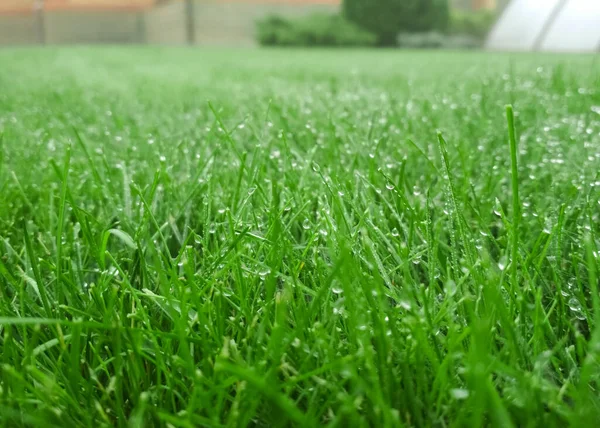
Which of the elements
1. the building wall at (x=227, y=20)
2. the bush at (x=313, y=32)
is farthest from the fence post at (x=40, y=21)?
the bush at (x=313, y=32)

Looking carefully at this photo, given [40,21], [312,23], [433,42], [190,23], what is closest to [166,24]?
[190,23]

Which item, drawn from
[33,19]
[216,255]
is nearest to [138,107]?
[216,255]

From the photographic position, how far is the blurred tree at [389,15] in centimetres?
1611

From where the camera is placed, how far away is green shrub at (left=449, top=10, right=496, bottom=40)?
18516 millimetres

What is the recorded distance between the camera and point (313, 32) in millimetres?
15367

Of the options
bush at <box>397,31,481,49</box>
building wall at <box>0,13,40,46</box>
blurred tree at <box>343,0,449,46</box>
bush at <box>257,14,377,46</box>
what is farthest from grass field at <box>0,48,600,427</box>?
building wall at <box>0,13,40,46</box>

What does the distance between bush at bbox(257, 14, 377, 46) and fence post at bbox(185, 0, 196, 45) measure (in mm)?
5561

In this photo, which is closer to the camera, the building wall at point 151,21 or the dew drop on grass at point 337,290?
the dew drop on grass at point 337,290

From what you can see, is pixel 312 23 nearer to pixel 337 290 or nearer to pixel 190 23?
pixel 190 23

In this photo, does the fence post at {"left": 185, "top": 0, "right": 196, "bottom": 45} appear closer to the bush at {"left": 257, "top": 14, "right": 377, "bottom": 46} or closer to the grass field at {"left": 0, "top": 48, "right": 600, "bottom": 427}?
the bush at {"left": 257, "top": 14, "right": 377, "bottom": 46}

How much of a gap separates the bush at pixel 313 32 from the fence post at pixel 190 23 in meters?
5.56

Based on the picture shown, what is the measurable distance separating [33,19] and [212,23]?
325 inches

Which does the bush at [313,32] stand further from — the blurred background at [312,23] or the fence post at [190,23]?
the fence post at [190,23]

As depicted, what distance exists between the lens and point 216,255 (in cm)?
79
